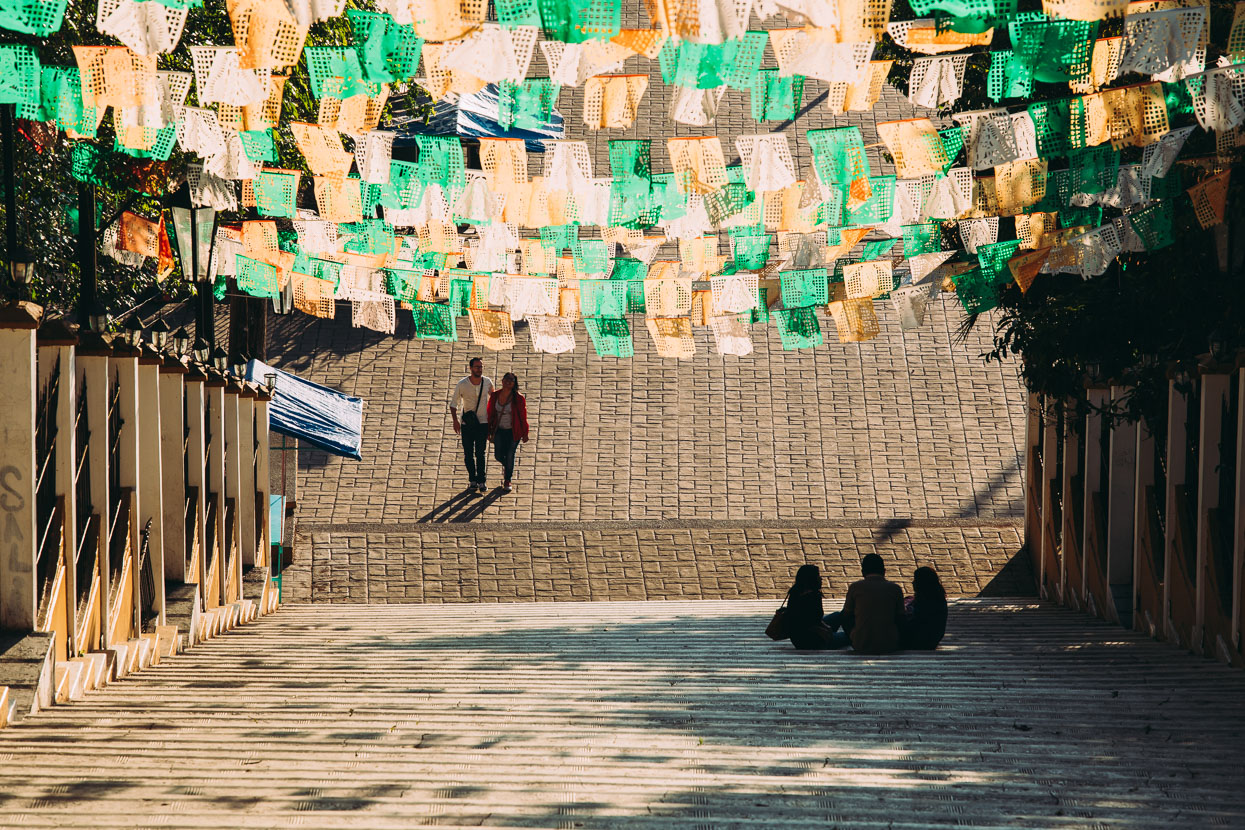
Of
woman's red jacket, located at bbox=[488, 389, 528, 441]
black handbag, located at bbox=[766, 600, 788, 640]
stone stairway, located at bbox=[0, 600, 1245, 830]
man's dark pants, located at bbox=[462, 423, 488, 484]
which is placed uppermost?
woman's red jacket, located at bbox=[488, 389, 528, 441]

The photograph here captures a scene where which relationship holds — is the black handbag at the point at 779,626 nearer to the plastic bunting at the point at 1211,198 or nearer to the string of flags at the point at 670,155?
the string of flags at the point at 670,155

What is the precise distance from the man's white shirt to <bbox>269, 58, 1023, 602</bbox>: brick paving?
40.3 inches

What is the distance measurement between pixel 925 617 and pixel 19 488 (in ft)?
17.8

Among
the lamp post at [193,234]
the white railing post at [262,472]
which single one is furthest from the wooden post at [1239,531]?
the white railing post at [262,472]

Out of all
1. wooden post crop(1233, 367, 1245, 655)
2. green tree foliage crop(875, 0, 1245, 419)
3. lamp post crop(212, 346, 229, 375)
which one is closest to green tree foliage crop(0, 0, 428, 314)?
lamp post crop(212, 346, 229, 375)

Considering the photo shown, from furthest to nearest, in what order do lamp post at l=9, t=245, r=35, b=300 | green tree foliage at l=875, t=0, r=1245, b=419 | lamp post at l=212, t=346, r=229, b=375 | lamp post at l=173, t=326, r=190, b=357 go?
1. lamp post at l=212, t=346, r=229, b=375
2. lamp post at l=173, t=326, r=190, b=357
3. green tree foliage at l=875, t=0, r=1245, b=419
4. lamp post at l=9, t=245, r=35, b=300

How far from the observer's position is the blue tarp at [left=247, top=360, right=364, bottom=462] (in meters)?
13.8

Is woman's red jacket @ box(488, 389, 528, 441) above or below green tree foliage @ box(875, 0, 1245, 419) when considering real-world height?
below

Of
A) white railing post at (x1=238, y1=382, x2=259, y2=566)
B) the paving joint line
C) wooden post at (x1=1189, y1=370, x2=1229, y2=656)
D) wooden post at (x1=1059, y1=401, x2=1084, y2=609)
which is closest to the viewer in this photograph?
wooden post at (x1=1189, y1=370, x2=1229, y2=656)

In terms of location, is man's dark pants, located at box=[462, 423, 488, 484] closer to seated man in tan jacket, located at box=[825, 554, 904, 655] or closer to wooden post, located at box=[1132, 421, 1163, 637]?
seated man in tan jacket, located at box=[825, 554, 904, 655]

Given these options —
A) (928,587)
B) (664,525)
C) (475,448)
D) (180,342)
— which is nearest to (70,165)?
(180,342)

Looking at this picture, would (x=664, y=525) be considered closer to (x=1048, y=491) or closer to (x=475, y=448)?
(x=475, y=448)

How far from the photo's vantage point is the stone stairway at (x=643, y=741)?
163 inches

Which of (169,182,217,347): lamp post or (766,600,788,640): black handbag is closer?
(766,600,788,640): black handbag
